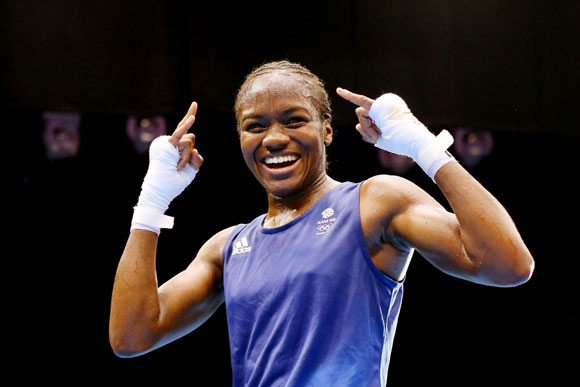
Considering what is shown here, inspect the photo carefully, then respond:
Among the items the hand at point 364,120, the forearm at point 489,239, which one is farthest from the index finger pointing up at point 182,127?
the forearm at point 489,239

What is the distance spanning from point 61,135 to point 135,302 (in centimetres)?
246

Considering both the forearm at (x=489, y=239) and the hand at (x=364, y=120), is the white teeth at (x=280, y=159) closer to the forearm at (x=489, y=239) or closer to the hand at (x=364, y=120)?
the hand at (x=364, y=120)

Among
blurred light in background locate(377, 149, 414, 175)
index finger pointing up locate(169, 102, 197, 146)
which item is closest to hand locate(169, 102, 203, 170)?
index finger pointing up locate(169, 102, 197, 146)

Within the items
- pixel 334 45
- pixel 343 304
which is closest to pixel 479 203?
pixel 343 304

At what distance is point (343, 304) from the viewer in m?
1.62

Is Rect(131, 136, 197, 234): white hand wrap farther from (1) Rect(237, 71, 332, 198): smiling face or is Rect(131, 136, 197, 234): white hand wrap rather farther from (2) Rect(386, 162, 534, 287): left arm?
(2) Rect(386, 162, 534, 287): left arm

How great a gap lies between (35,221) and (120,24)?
144 centimetres

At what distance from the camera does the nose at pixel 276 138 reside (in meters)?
1.84

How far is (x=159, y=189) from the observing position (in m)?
1.98

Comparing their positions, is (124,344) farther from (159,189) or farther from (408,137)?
(408,137)

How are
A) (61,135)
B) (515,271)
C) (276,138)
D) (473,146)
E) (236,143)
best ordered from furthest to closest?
(473,146), (236,143), (61,135), (276,138), (515,271)

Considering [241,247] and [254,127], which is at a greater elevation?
[254,127]

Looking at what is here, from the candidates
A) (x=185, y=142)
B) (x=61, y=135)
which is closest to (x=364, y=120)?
(x=185, y=142)

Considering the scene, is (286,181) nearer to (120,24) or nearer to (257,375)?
(257,375)
